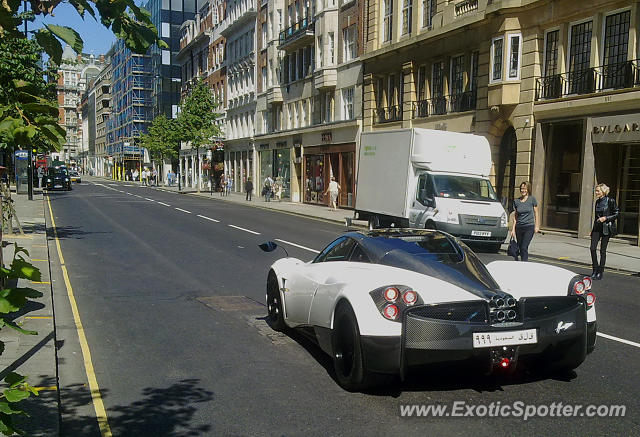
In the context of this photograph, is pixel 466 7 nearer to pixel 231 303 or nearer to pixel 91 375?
pixel 231 303

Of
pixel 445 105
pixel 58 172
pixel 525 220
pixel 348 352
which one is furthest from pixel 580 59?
pixel 58 172

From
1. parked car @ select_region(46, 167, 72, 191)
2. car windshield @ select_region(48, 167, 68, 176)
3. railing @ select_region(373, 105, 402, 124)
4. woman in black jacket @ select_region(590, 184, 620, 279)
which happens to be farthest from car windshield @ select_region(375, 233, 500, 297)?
car windshield @ select_region(48, 167, 68, 176)

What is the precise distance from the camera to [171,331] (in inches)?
294

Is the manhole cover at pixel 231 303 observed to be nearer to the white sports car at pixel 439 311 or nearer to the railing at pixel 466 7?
the white sports car at pixel 439 311

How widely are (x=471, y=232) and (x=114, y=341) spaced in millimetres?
11518

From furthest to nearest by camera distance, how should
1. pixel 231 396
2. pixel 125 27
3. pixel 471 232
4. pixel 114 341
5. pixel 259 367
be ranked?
pixel 471 232 → pixel 114 341 → pixel 259 367 → pixel 231 396 → pixel 125 27

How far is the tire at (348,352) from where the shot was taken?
197 inches

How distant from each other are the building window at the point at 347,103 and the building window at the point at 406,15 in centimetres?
607

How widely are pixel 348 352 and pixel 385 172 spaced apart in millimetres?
14800

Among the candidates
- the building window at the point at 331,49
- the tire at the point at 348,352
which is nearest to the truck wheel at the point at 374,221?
the tire at the point at 348,352

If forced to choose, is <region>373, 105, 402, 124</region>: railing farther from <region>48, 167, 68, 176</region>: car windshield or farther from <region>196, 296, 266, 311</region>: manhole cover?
<region>48, 167, 68, 176</region>: car windshield

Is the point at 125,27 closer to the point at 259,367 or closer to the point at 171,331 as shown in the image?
the point at 259,367

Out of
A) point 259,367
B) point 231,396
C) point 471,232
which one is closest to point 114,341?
point 259,367

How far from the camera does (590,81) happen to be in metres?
21.3
